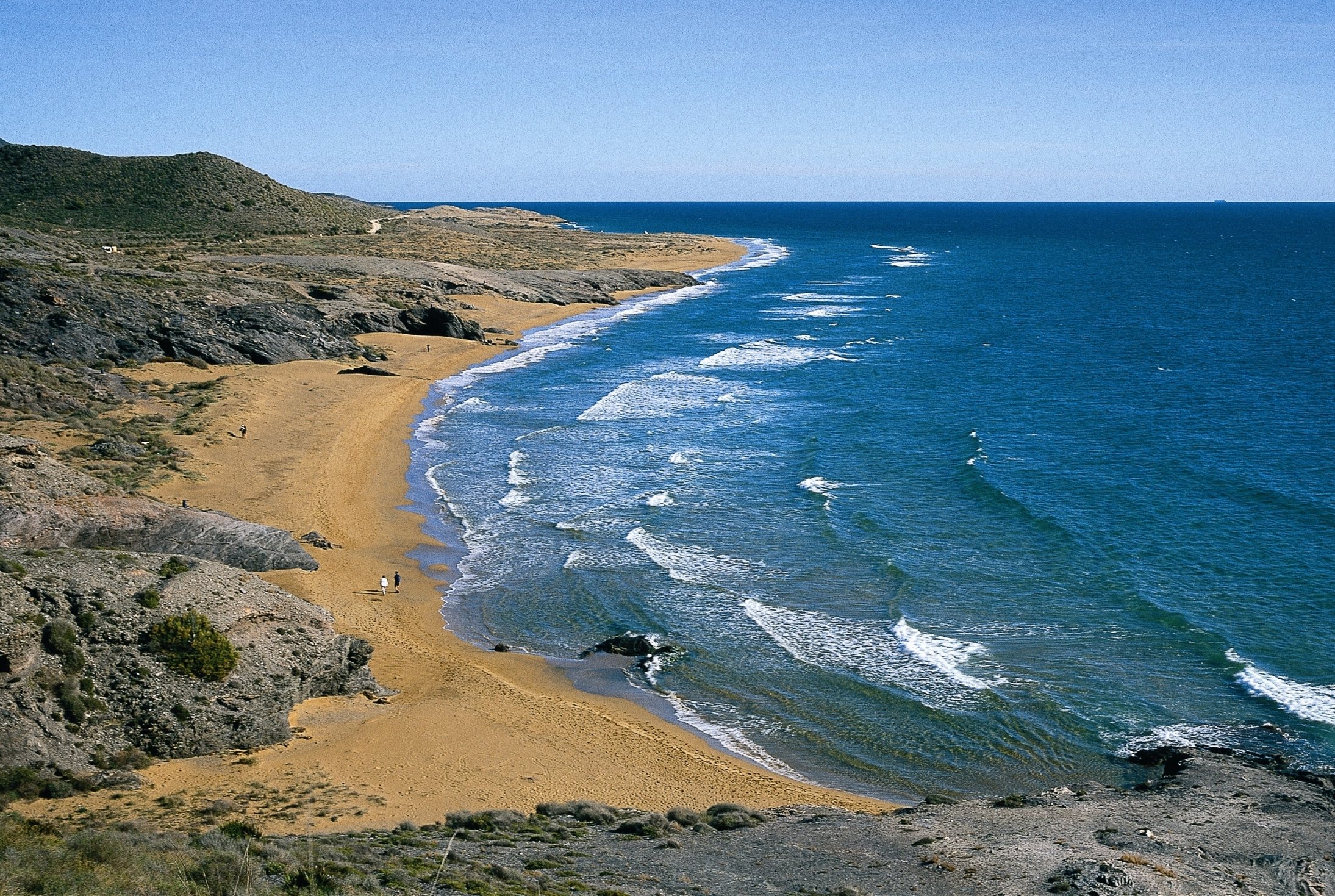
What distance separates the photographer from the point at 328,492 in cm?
4319

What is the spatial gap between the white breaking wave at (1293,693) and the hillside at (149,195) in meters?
109

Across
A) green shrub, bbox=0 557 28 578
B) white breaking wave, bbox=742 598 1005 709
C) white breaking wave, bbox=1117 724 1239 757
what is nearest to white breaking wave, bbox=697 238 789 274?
white breaking wave, bbox=742 598 1005 709

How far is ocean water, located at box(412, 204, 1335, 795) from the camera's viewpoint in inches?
1075

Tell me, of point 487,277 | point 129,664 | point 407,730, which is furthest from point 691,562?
point 487,277

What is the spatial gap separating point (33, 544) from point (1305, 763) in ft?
100

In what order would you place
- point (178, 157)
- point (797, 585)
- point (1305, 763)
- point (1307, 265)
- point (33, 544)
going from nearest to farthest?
point (1305, 763)
point (33, 544)
point (797, 585)
point (178, 157)
point (1307, 265)

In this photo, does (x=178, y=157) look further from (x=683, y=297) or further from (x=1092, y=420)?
(x=1092, y=420)

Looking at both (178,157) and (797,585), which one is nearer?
(797,585)

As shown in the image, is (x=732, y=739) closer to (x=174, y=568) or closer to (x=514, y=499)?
(x=174, y=568)

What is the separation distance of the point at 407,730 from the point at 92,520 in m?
→ 10.9

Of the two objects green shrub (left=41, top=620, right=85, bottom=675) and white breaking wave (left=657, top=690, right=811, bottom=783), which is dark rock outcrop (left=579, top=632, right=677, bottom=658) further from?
green shrub (left=41, top=620, right=85, bottom=675)

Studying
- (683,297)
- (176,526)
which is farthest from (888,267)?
(176,526)

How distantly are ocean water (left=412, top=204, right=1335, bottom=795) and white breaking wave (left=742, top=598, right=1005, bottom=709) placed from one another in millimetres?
99

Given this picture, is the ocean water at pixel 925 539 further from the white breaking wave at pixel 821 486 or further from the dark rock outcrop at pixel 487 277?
the dark rock outcrop at pixel 487 277
